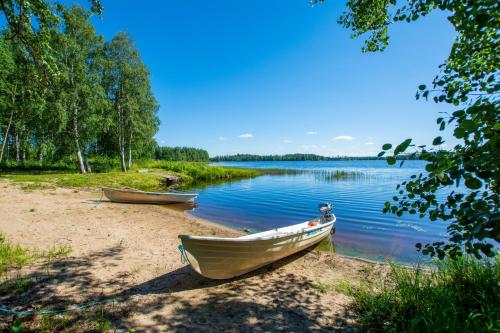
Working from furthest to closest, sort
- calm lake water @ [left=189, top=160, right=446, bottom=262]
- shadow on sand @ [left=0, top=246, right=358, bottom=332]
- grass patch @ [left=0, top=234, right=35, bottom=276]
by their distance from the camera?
calm lake water @ [left=189, top=160, right=446, bottom=262] < grass patch @ [left=0, top=234, right=35, bottom=276] < shadow on sand @ [left=0, top=246, right=358, bottom=332]

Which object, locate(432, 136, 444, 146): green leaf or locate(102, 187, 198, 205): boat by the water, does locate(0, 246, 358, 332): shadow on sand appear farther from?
locate(102, 187, 198, 205): boat by the water

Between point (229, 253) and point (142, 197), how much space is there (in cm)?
1212

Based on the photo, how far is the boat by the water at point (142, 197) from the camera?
1468 cm

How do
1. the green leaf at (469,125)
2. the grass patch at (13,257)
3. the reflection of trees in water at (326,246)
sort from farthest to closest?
the reflection of trees in water at (326,246), the grass patch at (13,257), the green leaf at (469,125)

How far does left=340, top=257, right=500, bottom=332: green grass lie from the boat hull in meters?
2.17

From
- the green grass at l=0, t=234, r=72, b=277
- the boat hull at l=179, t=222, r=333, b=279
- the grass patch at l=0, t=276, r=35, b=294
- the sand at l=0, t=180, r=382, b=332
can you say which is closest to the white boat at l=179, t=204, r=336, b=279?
the boat hull at l=179, t=222, r=333, b=279

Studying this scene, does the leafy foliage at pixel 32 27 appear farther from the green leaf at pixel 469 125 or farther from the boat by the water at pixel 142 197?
the boat by the water at pixel 142 197

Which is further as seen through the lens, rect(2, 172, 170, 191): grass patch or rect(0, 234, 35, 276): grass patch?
rect(2, 172, 170, 191): grass patch

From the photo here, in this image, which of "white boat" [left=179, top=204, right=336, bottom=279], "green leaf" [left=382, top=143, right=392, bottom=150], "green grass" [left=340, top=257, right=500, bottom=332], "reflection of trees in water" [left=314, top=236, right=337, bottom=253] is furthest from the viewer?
"reflection of trees in water" [left=314, top=236, right=337, bottom=253]

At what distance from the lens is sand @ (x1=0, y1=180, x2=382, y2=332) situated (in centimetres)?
413

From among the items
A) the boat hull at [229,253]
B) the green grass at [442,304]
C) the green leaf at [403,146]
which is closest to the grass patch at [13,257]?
the boat hull at [229,253]

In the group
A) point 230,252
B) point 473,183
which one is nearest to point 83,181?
point 230,252

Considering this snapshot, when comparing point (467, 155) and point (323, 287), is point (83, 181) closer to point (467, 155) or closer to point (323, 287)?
point (323, 287)

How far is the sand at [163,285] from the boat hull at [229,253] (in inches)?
13.4
